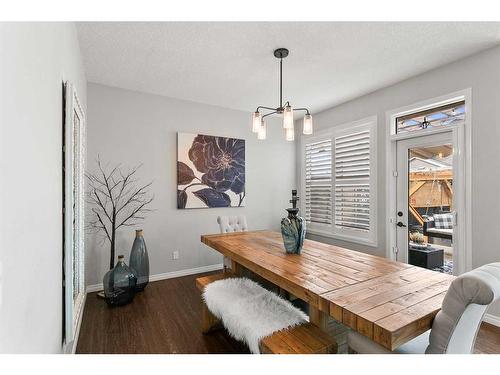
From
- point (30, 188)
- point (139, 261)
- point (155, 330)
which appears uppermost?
point (30, 188)

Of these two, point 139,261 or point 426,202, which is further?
point 139,261

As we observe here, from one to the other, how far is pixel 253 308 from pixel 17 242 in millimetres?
1342

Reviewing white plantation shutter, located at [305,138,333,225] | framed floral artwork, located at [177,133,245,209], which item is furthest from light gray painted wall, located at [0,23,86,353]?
white plantation shutter, located at [305,138,333,225]

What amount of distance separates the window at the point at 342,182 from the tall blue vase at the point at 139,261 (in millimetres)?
2776

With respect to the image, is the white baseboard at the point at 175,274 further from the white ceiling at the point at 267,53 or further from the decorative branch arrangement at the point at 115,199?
the white ceiling at the point at 267,53

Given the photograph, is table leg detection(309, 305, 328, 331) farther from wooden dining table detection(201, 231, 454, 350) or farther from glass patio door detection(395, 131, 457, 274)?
glass patio door detection(395, 131, 457, 274)

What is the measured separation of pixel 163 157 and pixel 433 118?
134 inches

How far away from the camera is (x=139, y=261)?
3.13 metres

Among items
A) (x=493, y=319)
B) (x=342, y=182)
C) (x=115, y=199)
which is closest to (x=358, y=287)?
(x=493, y=319)

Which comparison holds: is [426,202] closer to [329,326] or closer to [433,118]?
[433,118]

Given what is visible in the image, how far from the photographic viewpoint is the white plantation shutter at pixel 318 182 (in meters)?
4.23

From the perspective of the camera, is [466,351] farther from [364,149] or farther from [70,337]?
[364,149]

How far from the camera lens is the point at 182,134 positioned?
3725 mm

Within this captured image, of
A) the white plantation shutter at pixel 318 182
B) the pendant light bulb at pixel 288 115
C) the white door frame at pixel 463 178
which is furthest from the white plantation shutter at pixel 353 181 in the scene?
the pendant light bulb at pixel 288 115
